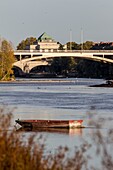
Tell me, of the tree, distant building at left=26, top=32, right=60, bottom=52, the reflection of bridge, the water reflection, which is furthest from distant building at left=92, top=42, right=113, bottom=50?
the water reflection

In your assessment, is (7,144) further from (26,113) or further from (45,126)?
(26,113)

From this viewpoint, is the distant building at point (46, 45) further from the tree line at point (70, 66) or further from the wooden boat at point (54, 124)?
the wooden boat at point (54, 124)

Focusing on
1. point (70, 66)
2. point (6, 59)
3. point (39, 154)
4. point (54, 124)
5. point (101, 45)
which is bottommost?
point (70, 66)

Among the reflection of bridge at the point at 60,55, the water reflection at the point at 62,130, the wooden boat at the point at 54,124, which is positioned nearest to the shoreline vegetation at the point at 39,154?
the water reflection at the point at 62,130

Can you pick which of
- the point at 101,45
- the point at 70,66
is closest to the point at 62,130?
the point at 70,66

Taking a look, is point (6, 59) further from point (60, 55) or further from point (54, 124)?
point (54, 124)

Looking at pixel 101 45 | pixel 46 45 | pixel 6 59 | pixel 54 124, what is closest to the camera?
pixel 54 124

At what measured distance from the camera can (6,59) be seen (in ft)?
379

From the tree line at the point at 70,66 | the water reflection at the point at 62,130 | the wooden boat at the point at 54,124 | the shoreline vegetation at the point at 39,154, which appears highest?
the shoreline vegetation at the point at 39,154

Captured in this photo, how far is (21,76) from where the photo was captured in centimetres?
15712

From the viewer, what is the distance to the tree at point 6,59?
379 feet

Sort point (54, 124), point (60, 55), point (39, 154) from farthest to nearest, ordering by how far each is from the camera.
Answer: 1. point (60, 55)
2. point (54, 124)
3. point (39, 154)

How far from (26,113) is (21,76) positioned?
370 ft

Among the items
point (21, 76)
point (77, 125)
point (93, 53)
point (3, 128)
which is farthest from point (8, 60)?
point (3, 128)
